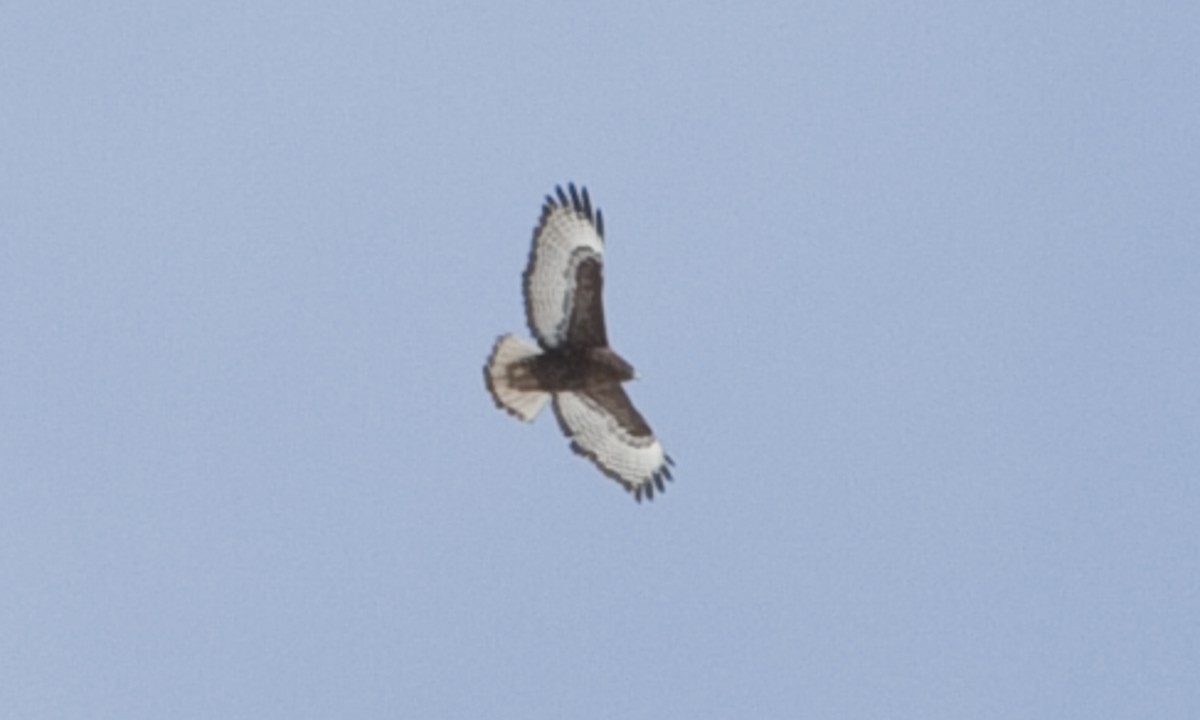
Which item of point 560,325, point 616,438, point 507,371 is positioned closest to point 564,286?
point 560,325

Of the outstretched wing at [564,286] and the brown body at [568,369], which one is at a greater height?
the outstretched wing at [564,286]

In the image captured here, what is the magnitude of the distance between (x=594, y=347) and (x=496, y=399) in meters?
1.15

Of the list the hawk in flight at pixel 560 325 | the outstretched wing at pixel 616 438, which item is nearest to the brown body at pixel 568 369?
the hawk in flight at pixel 560 325

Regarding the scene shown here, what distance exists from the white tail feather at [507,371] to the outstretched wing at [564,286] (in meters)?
0.20

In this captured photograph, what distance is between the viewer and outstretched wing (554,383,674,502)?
23.0 meters

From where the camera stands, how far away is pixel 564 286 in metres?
22.1

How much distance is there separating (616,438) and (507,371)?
176 centimetres

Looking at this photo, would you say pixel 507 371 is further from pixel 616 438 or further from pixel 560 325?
pixel 616 438

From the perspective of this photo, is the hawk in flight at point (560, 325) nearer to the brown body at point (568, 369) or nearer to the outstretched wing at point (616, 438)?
the brown body at point (568, 369)

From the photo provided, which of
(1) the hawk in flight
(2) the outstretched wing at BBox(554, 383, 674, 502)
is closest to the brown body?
(1) the hawk in flight

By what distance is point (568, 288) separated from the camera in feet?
72.4

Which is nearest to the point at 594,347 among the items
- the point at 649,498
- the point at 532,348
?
the point at 532,348

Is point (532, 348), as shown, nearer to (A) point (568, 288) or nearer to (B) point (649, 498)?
(A) point (568, 288)

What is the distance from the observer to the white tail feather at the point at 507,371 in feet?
72.7
